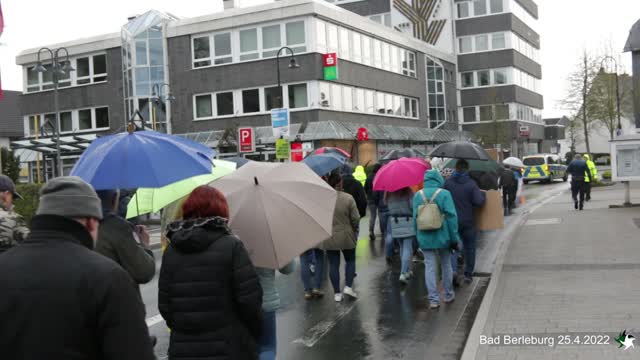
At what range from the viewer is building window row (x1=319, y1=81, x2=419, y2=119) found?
38.7 m

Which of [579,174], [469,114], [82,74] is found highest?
[82,74]

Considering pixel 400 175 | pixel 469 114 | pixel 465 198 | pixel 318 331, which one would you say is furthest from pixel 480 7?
pixel 318 331

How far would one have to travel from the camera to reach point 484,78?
62.5 metres

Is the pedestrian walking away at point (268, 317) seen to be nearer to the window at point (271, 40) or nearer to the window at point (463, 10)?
the window at point (271, 40)

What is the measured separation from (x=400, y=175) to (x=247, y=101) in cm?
2999

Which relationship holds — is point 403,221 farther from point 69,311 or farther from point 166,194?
point 69,311

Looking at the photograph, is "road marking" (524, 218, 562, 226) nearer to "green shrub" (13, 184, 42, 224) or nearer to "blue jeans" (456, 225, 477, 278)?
"blue jeans" (456, 225, 477, 278)

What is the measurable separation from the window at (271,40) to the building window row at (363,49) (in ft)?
7.64

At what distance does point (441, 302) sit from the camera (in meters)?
9.21

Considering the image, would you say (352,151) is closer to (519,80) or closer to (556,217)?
(556,217)

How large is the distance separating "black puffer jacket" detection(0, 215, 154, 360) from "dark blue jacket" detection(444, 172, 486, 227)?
7853 mm

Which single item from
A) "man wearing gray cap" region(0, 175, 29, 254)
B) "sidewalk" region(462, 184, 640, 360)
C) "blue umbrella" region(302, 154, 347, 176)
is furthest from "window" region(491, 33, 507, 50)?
"man wearing gray cap" region(0, 175, 29, 254)

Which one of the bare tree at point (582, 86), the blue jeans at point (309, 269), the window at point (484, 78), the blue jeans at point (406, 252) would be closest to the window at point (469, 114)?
the window at point (484, 78)

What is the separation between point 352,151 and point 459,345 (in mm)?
32523
